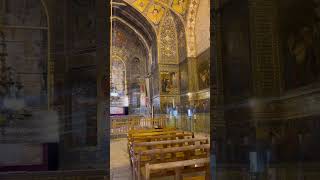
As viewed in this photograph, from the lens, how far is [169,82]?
19641 millimetres

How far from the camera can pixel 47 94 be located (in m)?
2.21

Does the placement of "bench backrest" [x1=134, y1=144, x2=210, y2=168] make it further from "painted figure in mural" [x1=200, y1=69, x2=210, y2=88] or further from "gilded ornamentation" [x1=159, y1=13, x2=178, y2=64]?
"gilded ornamentation" [x1=159, y1=13, x2=178, y2=64]

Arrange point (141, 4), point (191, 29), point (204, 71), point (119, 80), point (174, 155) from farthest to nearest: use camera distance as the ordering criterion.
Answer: point (119, 80) < point (141, 4) < point (191, 29) < point (204, 71) < point (174, 155)

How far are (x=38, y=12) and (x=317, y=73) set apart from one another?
216cm

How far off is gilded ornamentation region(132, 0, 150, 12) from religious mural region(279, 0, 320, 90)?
17743 millimetres

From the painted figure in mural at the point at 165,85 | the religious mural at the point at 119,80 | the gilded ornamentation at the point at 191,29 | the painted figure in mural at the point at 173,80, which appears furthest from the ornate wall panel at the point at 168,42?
the religious mural at the point at 119,80

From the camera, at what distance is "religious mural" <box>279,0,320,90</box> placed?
5.96ft

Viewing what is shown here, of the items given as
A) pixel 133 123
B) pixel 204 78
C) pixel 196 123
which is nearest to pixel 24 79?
pixel 204 78

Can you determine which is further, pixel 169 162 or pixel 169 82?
pixel 169 82

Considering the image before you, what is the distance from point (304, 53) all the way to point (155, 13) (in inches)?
713

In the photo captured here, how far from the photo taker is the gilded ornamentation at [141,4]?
18812 mm

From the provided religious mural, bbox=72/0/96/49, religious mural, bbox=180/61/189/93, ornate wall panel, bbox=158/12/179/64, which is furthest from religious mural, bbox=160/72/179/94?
religious mural, bbox=72/0/96/49

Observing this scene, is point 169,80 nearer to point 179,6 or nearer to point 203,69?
point 203,69

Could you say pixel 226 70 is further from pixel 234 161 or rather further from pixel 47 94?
pixel 47 94
